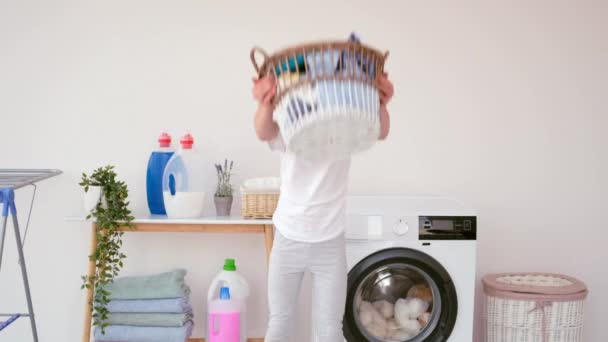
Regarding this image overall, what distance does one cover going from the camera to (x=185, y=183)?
3039 millimetres

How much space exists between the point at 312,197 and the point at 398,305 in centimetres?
89

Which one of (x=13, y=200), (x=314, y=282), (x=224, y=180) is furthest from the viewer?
(x=224, y=180)

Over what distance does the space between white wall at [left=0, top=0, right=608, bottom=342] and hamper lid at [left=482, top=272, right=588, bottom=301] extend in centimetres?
23

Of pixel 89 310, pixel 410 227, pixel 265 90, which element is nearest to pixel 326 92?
pixel 265 90

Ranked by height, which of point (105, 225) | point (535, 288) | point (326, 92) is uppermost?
point (326, 92)

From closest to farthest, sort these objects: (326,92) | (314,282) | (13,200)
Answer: (326,92), (314,282), (13,200)

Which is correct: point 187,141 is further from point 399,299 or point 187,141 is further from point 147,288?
point 399,299

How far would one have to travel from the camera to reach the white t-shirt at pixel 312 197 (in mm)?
2121

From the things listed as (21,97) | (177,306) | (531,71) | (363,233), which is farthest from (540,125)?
(21,97)

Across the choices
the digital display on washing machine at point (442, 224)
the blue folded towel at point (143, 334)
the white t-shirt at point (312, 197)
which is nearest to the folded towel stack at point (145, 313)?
the blue folded towel at point (143, 334)

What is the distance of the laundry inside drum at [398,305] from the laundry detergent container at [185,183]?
2.58ft

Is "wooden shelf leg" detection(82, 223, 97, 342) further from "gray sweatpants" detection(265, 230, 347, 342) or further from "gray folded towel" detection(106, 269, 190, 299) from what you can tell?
"gray sweatpants" detection(265, 230, 347, 342)

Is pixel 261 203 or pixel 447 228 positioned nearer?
pixel 447 228

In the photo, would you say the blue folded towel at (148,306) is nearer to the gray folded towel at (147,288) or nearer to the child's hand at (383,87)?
the gray folded towel at (147,288)
